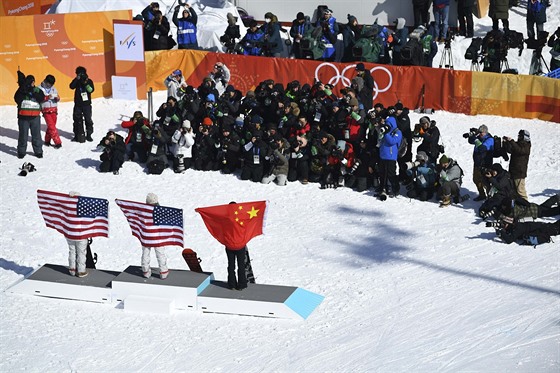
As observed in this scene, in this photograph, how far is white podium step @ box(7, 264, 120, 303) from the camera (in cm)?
1777

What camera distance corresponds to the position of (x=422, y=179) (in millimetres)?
21547

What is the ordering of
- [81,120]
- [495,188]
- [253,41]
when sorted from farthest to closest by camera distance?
[253,41], [81,120], [495,188]

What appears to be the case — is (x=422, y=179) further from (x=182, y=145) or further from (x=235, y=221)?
(x=235, y=221)

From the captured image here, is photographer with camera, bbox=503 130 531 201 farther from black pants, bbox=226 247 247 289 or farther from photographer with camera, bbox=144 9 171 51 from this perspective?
photographer with camera, bbox=144 9 171 51

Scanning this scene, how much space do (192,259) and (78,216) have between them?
176cm

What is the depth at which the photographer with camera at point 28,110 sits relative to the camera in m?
23.6

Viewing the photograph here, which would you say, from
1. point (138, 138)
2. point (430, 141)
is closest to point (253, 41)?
point (138, 138)

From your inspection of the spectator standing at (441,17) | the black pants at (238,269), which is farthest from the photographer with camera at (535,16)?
the black pants at (238,269)

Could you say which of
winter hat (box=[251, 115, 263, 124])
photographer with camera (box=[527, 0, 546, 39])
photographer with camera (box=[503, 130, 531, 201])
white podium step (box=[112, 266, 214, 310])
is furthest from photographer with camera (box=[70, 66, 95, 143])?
photographer with camera (box=[527, 0, 546, 39])

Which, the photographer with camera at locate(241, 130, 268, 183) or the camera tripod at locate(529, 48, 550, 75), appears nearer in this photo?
the photographer with camera at locate(241, 130, 268, 183)

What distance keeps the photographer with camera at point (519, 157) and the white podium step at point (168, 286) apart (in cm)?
604

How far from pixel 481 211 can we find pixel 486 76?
17.7 ft

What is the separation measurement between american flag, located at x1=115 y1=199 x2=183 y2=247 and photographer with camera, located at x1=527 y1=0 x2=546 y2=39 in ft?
42.6

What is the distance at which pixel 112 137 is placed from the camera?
2322cm
